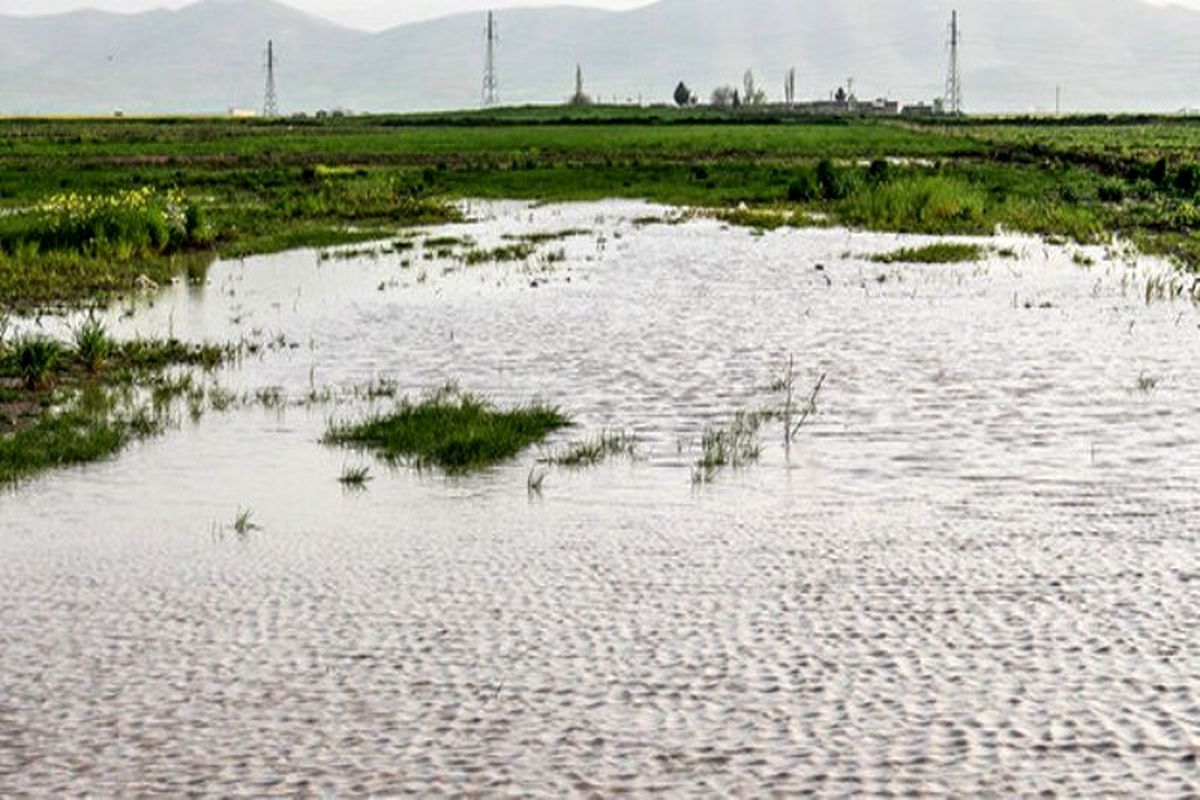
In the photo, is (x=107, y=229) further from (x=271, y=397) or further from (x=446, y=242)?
(x=271, y=397)

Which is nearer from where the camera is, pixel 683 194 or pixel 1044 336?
pixel 1044 336

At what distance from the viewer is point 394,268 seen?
33.3 metres

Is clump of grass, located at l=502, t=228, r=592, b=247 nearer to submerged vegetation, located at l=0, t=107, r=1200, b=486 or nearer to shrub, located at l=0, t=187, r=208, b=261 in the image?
submerged vegetation, located at l=0, t=107, r=1200, b=486

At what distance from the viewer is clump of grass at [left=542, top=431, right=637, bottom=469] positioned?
583 inches

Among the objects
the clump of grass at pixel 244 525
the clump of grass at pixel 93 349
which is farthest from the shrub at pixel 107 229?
the clump of grass at pixel 244 525

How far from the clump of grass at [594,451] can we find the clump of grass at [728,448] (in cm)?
69

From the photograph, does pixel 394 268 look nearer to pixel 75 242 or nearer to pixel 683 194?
pixel 75 242

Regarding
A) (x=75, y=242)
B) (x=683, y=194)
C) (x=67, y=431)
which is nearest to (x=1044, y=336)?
(x=67, y=431)

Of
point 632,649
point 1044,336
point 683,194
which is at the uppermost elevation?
point 683,194

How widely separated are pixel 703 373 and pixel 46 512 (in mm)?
8688

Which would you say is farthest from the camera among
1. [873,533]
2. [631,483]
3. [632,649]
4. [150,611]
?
[631,483]

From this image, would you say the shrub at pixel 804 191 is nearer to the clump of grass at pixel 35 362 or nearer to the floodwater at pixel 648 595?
the floodwater at pixel 648 595

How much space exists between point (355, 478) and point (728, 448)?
3.40 meters

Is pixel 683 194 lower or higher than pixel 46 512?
higher
